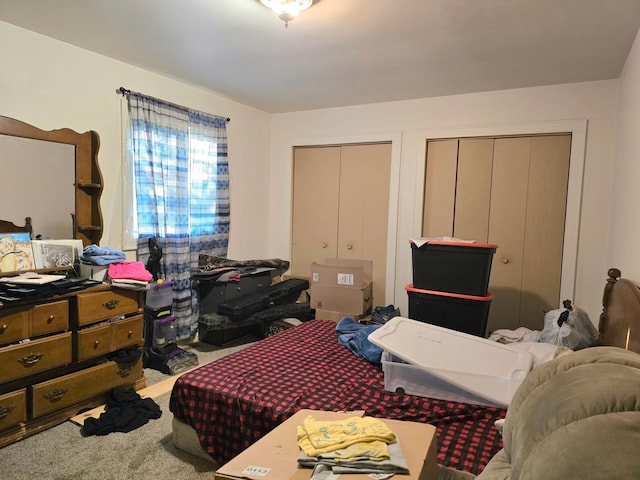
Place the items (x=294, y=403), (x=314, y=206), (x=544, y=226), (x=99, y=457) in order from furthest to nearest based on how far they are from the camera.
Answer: (x=314, y=206)
(x=544, y=226)
(x=99, y=457)
(x=294, y=403)

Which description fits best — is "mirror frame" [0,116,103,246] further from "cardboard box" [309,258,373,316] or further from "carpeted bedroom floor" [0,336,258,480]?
"cardboard box" [309,258,373,316]

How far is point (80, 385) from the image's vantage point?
2.39 metres

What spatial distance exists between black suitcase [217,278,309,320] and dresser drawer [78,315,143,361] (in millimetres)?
849

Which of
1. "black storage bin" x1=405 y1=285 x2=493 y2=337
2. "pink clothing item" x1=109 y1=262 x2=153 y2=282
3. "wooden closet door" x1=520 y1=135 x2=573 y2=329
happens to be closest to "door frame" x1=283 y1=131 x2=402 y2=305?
"black storage bin" x1=405 y1=285 x2=493 y2=337

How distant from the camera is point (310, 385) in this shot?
6.23 feet

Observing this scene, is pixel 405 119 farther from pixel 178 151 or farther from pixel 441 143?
pixel 178 151

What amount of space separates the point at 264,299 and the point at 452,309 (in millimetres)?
1662

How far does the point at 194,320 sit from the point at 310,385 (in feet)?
7.17

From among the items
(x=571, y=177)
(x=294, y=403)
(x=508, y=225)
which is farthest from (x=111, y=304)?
(x=571, y=177)

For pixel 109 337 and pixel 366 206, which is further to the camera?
pixel 366 206

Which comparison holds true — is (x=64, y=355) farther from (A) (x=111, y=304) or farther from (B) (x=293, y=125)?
(B) (x=293, y=125)

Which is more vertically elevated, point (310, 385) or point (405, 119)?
point (405, 119)

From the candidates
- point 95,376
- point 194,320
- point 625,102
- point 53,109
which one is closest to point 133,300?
point 95,376

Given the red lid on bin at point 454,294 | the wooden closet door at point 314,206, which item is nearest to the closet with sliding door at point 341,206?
the wooden closet door at point 314,206
